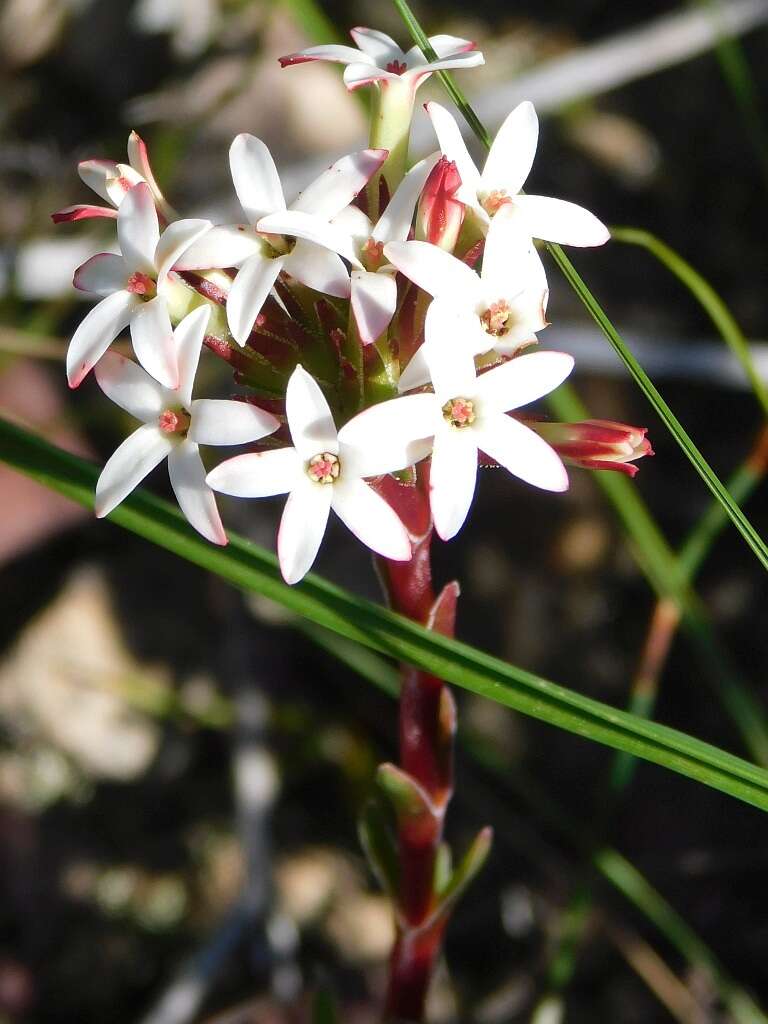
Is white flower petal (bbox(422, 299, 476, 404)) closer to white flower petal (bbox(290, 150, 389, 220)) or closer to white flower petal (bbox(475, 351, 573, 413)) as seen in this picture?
white flower petal (bbox(475, 351, 573, 413))

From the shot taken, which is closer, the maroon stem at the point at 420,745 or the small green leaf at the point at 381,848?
the maroon stem at the point at 420,745

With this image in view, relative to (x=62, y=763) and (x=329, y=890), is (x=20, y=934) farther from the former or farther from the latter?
(x=329, y=890)

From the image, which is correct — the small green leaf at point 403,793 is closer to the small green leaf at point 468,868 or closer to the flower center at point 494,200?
the small green leaf at point 468,868

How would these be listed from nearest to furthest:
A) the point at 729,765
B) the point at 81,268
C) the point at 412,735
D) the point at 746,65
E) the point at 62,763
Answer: the point at 729,765, the point at 81,268, the point at 412,735, the point at 62,763, the point at 746,65

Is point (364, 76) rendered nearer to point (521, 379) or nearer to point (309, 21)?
point (521, 379)

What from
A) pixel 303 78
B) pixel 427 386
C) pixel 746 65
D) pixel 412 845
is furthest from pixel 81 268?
pixel 746 65

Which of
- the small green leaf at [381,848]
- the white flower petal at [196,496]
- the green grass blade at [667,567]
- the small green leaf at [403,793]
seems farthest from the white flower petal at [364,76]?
the small green leaf at [381,848]

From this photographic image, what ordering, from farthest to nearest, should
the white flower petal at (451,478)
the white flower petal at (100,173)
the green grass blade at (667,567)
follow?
1. the green grass blade at (667,567)
2. the white flower petal at (100,173)
3. the white flower petal at (451,478)
